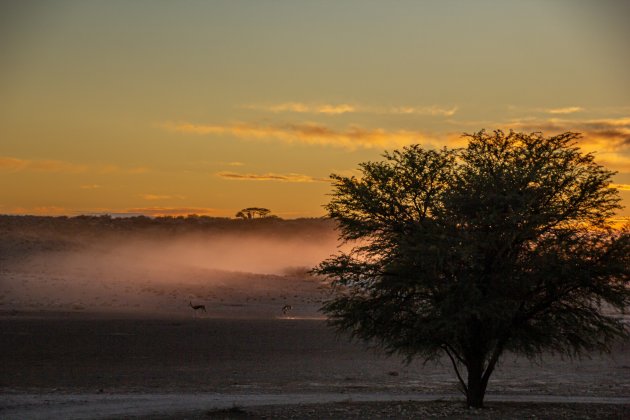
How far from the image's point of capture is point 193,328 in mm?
62594

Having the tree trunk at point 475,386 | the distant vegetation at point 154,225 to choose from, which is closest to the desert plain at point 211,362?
the tree trunk at point 475,386

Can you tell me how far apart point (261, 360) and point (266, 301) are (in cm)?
Answer: 4020

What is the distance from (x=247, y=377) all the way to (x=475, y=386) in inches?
486

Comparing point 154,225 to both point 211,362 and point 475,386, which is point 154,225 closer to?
point 211,362

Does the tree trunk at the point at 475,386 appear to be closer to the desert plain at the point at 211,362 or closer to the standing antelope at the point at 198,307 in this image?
the desert plain at the point at 211,362

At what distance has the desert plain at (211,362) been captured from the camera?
31.7m

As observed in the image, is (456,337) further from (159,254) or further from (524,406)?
(159,254)

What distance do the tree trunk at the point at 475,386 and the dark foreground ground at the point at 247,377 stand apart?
20.3 inches

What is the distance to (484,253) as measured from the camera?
31562 mm

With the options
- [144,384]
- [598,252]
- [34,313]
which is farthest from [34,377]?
[34,313]

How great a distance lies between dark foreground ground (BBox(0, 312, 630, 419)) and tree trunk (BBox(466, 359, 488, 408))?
1.69ft

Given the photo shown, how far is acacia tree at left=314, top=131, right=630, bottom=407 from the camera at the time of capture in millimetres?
30969

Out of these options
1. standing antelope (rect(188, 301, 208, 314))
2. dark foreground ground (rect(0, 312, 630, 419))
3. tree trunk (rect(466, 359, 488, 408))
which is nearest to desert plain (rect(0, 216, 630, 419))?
dark foreground ground (rect(0, 312, 630, 419))

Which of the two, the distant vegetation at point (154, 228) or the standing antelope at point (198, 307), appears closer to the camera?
the standing antelope at point (198, 307)
